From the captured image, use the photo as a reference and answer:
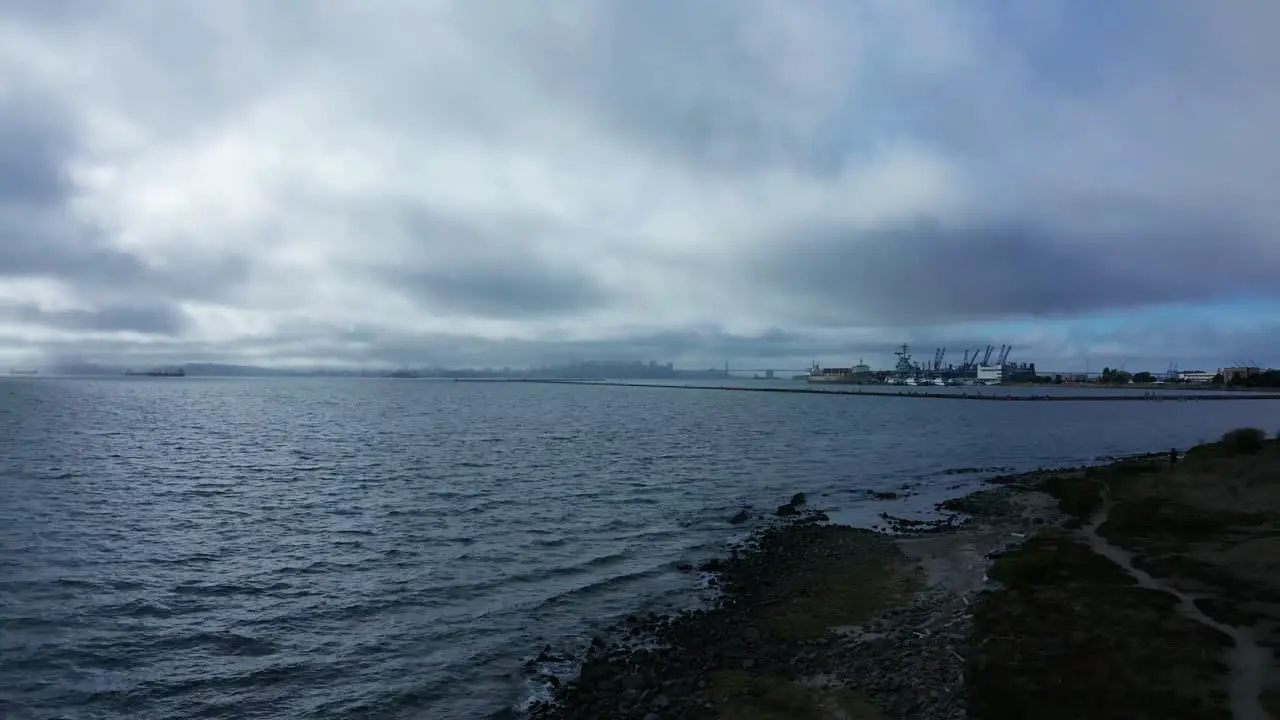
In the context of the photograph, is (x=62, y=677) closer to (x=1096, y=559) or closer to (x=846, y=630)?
(x=846, y=630)

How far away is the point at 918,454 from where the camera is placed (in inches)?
2645

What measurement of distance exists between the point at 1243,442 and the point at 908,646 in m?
53.8

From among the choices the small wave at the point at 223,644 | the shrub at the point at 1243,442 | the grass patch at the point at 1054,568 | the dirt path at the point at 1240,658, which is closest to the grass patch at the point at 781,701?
the dirt path at the point at 1240,658

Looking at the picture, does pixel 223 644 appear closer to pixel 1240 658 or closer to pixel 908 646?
pixel 908 646

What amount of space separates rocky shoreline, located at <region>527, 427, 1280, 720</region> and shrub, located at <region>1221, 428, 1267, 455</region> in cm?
3467

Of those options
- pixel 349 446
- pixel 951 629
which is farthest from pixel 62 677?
pixel 349 446

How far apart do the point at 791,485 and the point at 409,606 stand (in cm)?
3076

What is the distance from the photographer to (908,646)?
1727 cm

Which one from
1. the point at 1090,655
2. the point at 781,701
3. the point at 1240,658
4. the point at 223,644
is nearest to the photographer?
the point at 781,701

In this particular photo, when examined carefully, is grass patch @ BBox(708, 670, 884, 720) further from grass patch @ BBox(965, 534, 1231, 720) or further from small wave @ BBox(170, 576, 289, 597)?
small wave @ BBox(170, 576, 289, 597)

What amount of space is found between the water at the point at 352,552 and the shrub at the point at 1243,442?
38.2 feet

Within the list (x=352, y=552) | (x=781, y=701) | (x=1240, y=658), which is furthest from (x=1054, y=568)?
(x=352, y=552)

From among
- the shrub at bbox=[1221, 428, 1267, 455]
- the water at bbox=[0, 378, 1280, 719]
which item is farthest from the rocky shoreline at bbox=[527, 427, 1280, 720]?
the shrub at bbox=[1221, 428, 1267, 455]

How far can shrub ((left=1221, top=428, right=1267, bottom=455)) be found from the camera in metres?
52.0
